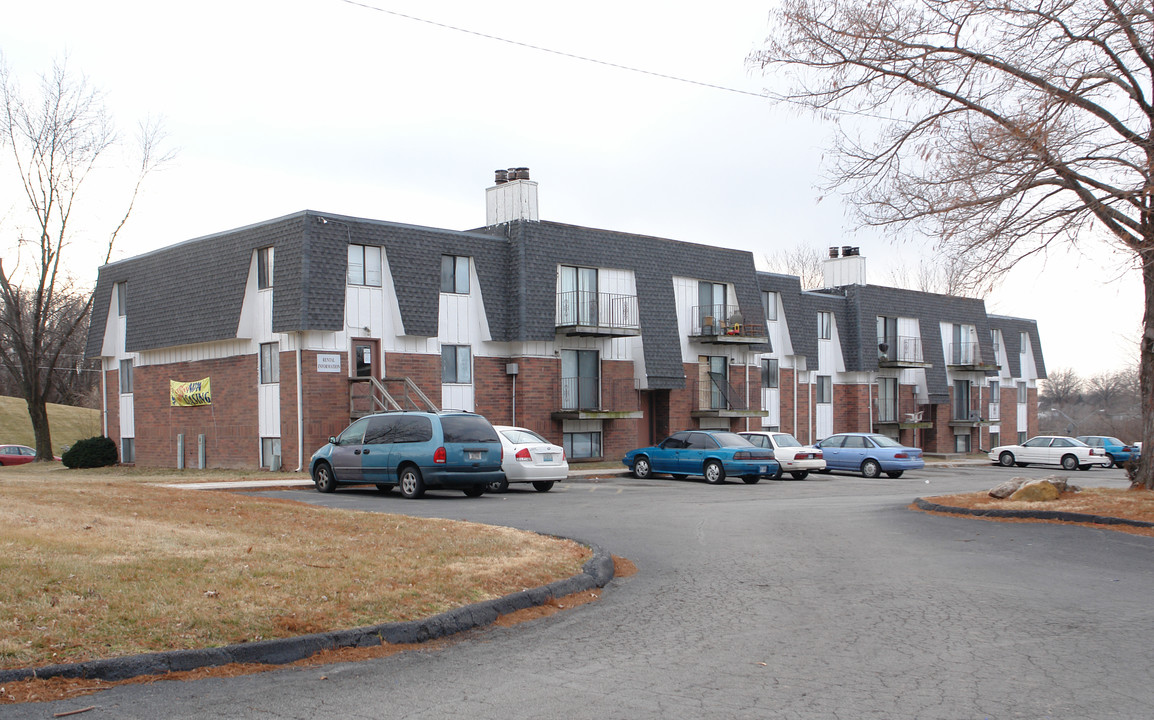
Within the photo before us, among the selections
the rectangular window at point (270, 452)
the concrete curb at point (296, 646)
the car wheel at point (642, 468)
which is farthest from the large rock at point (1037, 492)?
the rectangular window at point (270, 452)

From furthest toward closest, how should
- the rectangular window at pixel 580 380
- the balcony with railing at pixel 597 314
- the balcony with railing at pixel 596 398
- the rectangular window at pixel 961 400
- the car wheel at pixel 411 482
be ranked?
the rectangular window at pixel 961 400 → the rectangular window at pixel 580 380 → the balcony with railing at pixel 596 398 → the balcony with railing at pixel 597 314 → the car wheel at pixel 411 482

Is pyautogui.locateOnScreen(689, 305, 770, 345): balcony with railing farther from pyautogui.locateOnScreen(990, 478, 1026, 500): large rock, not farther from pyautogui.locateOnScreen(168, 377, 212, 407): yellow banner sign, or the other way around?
pyautogui.locateOnScreen(990, 478, 1026, 500): large rock

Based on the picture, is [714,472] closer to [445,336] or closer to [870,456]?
[870,456]

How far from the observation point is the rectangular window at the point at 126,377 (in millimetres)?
36031

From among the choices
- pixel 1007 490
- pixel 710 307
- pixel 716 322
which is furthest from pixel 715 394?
pixel 1007 490

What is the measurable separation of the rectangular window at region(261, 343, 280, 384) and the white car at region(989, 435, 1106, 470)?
29.6 meters

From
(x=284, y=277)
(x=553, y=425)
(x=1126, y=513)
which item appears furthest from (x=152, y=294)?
Result: (x=1126, y=513)

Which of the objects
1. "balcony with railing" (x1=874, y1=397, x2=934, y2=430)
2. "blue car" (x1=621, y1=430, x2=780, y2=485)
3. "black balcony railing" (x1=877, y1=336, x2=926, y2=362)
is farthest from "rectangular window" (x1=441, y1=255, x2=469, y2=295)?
"balcony with railing" (x1=874, y1=397, x2=934, y2=430)

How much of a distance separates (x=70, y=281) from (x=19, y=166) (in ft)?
27.7

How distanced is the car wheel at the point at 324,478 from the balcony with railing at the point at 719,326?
19.7m

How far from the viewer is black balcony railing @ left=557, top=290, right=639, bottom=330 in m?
33.6

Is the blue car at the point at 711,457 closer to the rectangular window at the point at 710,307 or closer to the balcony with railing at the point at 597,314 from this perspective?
the balcony with railing at the point at 597,314

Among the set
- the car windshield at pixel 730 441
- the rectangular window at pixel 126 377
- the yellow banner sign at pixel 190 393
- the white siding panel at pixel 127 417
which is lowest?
the car windshield at pixel 730 441

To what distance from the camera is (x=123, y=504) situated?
14664 millimetres
